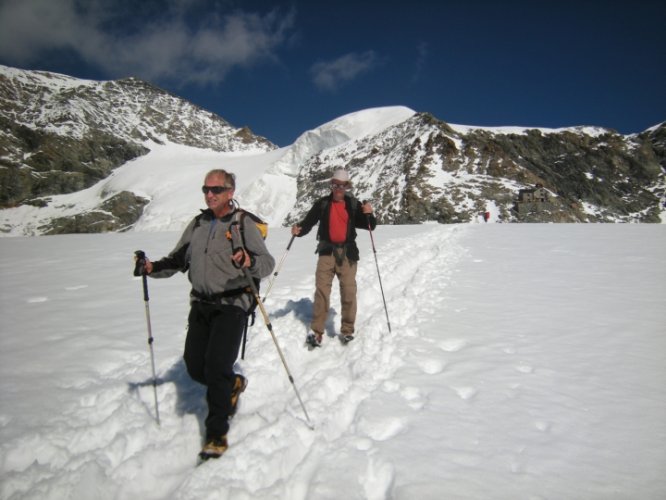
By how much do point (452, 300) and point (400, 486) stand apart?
5.02 metres

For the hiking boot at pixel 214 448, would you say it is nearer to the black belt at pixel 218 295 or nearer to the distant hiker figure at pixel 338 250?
the black belt at pixel 218 295

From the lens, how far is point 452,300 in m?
6.97

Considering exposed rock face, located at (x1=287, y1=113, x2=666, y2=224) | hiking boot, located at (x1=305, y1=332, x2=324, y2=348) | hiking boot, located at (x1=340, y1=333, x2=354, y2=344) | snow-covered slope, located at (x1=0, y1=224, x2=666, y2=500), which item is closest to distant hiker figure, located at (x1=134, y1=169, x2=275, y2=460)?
snow-covered slope, located at (x1=0, y1=224, x2=666, y2=500)

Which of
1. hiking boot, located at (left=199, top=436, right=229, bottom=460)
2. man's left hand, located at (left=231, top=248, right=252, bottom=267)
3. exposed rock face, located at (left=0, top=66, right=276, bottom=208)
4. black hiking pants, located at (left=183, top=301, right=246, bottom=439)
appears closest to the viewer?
hiking boot, located at (left=199, top=436, right=229, bottom=460)

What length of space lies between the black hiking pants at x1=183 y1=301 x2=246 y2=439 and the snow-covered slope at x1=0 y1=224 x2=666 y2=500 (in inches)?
12.1

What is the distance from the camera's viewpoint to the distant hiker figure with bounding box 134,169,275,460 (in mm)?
3051

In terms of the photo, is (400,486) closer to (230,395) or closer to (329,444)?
(329,444)

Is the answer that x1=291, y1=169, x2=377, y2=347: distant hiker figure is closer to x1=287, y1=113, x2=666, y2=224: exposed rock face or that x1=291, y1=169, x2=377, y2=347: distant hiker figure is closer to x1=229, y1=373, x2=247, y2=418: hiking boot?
x1=229, y1=373, x2=247, y2=418: hiking boot

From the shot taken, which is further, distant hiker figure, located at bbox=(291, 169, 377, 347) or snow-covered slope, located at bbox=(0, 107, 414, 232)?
snow-covered slope, located at bbox=(0, 107, 414, 232)

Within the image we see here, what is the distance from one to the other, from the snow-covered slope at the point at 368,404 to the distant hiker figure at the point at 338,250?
363mm

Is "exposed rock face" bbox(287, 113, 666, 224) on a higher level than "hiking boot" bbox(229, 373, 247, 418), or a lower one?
higher

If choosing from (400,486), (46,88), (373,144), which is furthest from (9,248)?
(46,88)

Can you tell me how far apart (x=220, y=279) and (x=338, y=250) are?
7.45ft

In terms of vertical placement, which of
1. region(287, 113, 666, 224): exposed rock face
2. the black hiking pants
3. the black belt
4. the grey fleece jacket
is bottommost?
the black hiking pants
